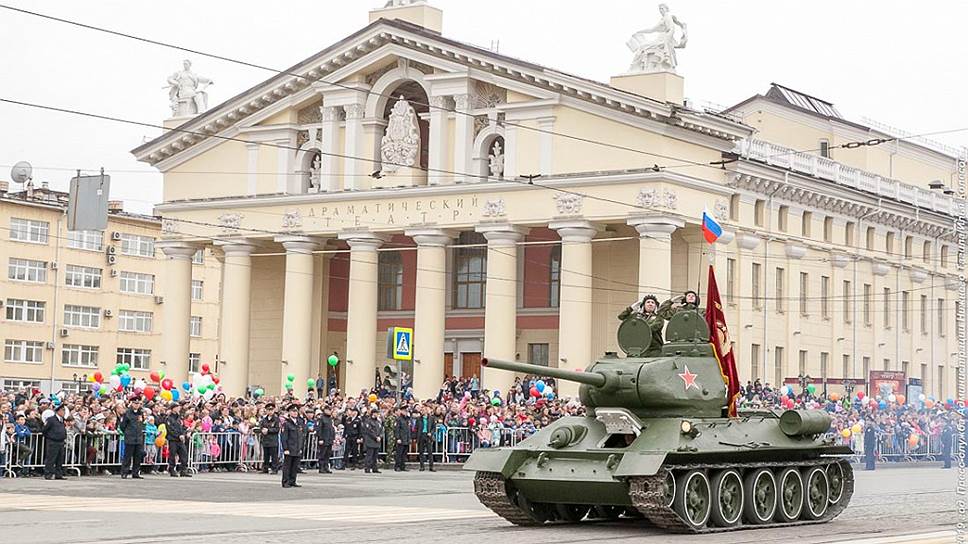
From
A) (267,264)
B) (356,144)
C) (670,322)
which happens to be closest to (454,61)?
(356,144)

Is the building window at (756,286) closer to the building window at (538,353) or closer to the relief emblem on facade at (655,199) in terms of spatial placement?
the relief emblem on facade at (655,199)

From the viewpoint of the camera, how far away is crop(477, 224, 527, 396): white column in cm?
5378

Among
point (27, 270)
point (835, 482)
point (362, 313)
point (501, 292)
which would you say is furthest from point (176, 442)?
point (27, 270)

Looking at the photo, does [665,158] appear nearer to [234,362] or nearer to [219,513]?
[234,362]

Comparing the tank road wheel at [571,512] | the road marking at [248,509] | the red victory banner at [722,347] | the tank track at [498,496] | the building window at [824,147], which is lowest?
the road marking at [248,509]

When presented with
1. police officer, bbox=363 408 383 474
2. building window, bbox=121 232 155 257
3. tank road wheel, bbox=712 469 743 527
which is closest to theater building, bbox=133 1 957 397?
police officer, bbox=363 408 383 474

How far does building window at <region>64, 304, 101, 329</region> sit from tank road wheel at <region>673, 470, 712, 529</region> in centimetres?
6554

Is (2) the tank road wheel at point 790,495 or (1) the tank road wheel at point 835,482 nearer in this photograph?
(2) the tank road wheel at point 790,495

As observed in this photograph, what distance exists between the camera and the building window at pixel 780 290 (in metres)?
58.6

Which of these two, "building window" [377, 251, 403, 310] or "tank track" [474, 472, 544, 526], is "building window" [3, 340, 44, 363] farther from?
"tank track" [474, 472, 544, 526]

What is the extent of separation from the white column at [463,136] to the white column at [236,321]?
10415 millimetres

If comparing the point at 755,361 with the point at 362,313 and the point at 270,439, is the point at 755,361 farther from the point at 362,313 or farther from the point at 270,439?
the point at 270,439

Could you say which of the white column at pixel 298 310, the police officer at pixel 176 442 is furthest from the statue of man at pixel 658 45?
the police officer at pixel 176 442

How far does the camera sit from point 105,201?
31.3 m
